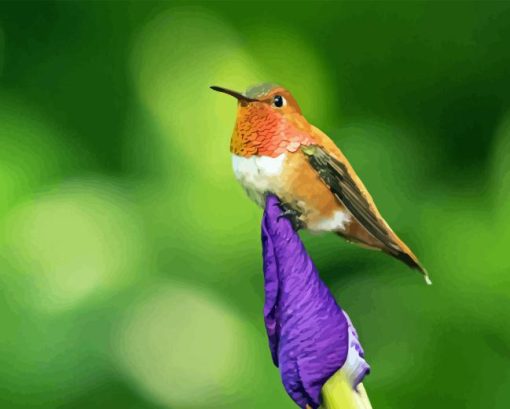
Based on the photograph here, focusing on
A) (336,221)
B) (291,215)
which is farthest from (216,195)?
(291,215)

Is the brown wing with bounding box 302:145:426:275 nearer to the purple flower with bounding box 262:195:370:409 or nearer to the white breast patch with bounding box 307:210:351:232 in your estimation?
the white breast patch with bounding box 307:210:351:232

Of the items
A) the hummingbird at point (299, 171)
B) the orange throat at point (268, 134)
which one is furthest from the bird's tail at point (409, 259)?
the orange throat at point (268, 134)

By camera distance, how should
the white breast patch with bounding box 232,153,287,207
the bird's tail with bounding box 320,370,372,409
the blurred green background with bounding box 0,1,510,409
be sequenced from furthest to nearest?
the blurred green background with bounding box 0,1,510,409 < the white breast patch with bounding box 232,153,287,207 < the bird's tail with bounding box 320,370,372,409

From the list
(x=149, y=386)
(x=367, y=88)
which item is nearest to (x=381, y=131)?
(x=367, y=88)

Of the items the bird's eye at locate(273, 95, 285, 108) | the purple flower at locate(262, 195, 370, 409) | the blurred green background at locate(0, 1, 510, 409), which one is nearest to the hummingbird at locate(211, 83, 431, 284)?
the bird's eye at locate(273, 95, 285, 108)

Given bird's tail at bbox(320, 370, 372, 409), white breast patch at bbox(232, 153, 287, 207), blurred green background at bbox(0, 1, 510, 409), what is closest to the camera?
bird's tail at bbox(320, 370, 372, 409)

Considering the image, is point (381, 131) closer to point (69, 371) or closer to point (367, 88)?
point (367, 88)
